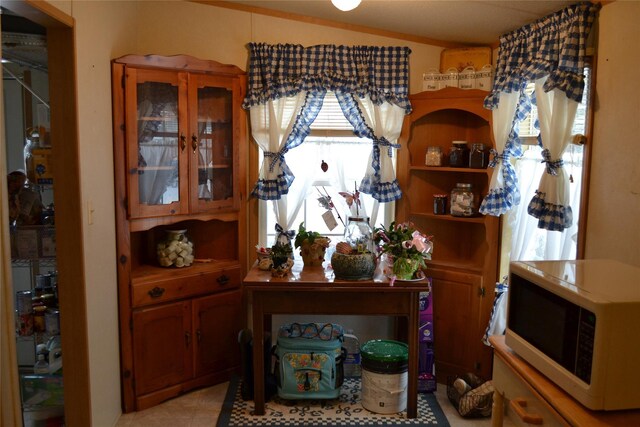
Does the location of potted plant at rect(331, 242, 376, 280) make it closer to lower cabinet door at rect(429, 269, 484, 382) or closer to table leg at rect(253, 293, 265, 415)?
table leg at rect(253, 293, 265, 415)

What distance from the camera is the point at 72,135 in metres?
2.50

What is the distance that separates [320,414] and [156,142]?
179cm

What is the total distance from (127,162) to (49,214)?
0.52 meters

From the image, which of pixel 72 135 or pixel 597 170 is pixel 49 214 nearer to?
pixel 72 135

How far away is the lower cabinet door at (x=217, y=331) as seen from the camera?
11.3ft

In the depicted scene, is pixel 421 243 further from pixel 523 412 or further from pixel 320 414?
pixel 523 412

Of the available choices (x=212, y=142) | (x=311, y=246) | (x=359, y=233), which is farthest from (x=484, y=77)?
(x=212, y=142)

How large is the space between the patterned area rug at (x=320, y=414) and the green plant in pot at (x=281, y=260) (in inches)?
31.1

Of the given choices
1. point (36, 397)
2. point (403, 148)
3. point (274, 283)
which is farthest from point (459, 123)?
point (36, 397)

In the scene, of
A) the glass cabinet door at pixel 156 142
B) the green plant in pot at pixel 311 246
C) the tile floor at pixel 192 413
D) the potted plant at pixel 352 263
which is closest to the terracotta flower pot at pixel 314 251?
the green plant in pot at pixel 311 246

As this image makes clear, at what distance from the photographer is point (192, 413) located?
3201 mm

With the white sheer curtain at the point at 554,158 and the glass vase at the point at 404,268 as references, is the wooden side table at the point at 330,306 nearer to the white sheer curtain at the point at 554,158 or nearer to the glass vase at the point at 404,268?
the glass vase at the point at 404,268

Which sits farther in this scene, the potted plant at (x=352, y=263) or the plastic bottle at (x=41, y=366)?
the potted plant at (x=352, y=263)

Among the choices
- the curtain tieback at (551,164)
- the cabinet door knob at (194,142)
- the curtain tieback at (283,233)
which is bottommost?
the curtain tieback at (283,233)
